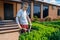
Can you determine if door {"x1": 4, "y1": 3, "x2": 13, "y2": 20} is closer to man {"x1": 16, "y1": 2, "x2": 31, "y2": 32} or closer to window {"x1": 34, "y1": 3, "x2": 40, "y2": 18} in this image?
window {"x1": 34, "y1": 3, "x2": 40, "y2": 18}

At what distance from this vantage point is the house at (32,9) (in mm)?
19253

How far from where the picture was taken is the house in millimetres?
19253

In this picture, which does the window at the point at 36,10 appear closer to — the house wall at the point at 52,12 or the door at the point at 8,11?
the house wall at the point at 52,12

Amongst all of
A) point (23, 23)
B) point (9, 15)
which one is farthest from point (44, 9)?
point (23, 23)

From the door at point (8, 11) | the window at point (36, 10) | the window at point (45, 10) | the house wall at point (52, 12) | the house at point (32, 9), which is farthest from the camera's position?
the house wall at point (52, 12)

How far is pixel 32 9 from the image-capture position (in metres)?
23.1

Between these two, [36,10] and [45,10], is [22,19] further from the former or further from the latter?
[45,10]

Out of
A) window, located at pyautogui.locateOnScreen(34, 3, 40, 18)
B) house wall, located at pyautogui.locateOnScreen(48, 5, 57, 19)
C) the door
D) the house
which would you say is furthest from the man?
house wall, located at pyautogui.locateOnScreen(48, 5, 57, 19)

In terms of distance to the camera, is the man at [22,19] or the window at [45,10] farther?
the window at [45,10]

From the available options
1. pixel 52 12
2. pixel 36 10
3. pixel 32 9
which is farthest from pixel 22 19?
pixel 52 12

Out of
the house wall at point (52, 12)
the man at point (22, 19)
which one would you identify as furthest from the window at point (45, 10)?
the man at point (22, 19)

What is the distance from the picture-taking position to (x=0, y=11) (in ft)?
61.5

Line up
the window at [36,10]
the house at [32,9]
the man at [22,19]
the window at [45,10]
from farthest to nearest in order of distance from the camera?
1. the window at [45,10]
2. the window at [36,10]
3. the house at [32,9]
4. the man at [22,19]

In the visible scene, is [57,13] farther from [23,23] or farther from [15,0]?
[23,23]
